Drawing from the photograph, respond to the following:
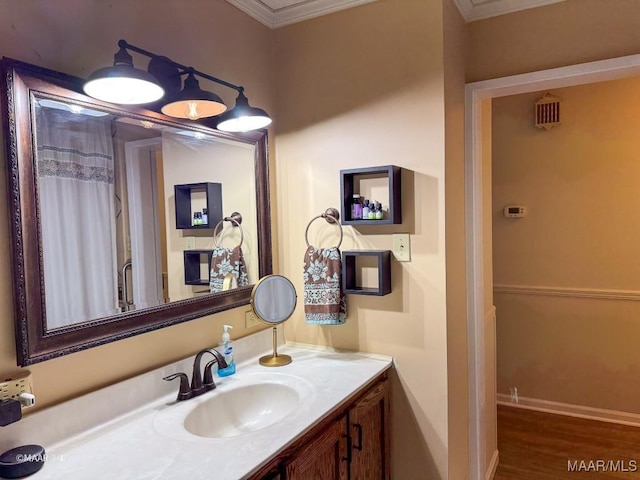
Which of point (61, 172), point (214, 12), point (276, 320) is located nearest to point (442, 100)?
point (214, 12)

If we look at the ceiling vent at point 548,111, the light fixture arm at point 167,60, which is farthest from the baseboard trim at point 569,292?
the light fixture arm at point 167,60

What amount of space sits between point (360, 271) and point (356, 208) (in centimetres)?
30

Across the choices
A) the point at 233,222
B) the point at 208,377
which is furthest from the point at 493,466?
the point at 233,222

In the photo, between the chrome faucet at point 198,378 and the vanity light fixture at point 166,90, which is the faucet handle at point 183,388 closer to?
the chrome faucet at point 198,378

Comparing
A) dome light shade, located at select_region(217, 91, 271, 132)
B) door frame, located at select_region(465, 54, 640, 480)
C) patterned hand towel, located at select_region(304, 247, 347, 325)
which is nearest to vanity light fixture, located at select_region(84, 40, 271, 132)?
dome light shade, located at select_region(217, 91, 271, 132)

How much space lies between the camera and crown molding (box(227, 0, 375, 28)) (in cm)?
202

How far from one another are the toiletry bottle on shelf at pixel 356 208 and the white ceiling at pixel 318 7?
856 mm

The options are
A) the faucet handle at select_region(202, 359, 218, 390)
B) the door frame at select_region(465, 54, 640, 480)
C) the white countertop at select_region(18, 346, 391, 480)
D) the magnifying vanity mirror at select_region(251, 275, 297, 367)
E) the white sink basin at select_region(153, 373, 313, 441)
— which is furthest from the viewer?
the door frame at select_region(465, 54, 640, 480)

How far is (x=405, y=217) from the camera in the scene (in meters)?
1.96

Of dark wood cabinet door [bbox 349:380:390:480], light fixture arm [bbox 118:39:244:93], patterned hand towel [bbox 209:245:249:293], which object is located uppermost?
light fixture arm [bbox 118:39:244:93]

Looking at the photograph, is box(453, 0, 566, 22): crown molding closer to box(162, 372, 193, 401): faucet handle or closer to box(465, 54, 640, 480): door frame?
box(465, 54, 640, 480): door frame

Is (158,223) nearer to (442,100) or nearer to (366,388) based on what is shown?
(366,388)

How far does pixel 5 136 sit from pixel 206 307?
2.99 feet

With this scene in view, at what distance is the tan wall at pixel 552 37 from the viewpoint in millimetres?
1863
